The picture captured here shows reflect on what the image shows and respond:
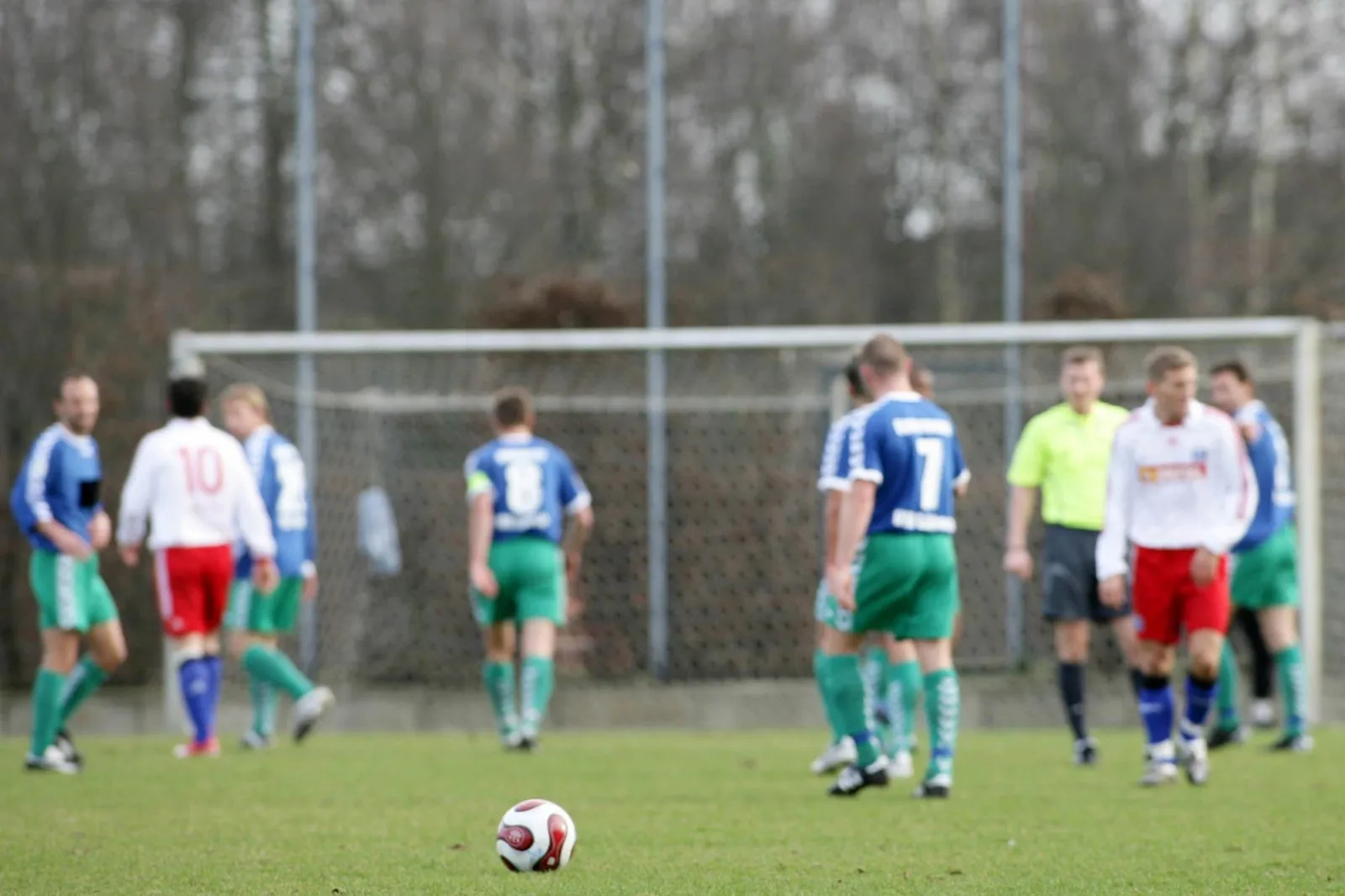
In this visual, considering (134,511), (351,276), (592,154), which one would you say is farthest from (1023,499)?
(351,276)

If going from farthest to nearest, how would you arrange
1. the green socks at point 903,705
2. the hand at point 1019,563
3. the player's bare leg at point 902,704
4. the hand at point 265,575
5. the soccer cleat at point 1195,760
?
the hand at point 265,575, the hand at point 1019,563, the green socks at point 903,705, the player's bare leg at point 902,704, the soccer cleat at point 1195,760

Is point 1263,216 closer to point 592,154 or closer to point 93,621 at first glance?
point 592,154

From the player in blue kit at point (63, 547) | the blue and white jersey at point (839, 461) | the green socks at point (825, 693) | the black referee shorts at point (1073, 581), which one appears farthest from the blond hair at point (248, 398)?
the black referee shorts at point (1073, 581)

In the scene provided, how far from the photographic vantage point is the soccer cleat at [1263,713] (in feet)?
44.7

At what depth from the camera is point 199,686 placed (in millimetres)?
11930

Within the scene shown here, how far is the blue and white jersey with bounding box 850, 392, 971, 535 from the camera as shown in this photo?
9.05 m

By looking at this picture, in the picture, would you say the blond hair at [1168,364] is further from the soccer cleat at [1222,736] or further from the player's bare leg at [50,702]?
the player's bare leg at [50,702]

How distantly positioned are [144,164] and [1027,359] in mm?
9328

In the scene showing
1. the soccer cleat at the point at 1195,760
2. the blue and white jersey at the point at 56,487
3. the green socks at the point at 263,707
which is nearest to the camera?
the soccer cleat at the point at 1195,760

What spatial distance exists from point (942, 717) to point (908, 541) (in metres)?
0.75

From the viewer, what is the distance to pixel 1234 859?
6953 millimetres

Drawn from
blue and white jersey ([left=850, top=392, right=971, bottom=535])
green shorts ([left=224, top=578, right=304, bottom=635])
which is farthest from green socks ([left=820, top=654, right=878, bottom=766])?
green shorts ([left=224, top=578, right=304, bottom=635])

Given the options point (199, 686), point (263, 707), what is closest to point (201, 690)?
point (199, 686)

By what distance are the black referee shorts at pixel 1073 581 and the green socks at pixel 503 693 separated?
3.31m
